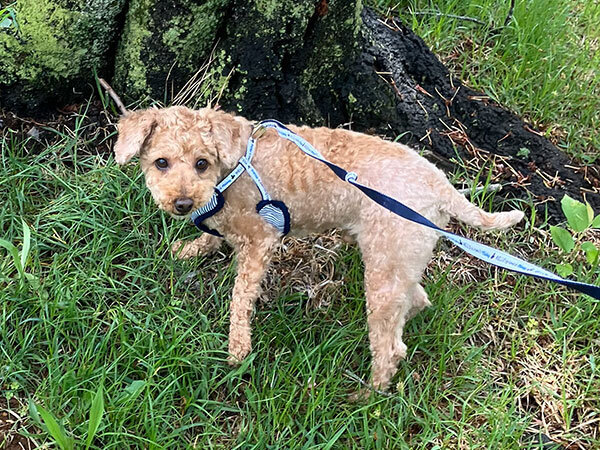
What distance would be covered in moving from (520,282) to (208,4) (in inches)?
92.4

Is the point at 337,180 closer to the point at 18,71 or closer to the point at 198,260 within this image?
the point at 198,260

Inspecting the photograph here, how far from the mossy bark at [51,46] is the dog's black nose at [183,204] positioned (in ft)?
4.33

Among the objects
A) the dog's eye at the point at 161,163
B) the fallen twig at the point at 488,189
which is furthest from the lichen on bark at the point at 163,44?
the fallen twig at the point at 488,189

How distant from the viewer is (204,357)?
271 cm

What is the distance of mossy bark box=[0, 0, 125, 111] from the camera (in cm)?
321

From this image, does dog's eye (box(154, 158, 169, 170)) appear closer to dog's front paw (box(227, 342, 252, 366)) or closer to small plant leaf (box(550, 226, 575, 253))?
dog's front paw (box(227, 342, 252, 366))

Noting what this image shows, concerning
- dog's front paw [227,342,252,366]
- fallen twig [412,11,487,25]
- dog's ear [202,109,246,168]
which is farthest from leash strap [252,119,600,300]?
fallen twig [412,11,487,25]

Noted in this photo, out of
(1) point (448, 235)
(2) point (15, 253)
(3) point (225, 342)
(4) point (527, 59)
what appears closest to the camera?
(1) point (448, 235)

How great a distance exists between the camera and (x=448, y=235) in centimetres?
230

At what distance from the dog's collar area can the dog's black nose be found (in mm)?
171

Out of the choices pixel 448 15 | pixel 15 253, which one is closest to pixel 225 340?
pixel 15 253

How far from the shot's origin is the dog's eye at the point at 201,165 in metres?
2.70

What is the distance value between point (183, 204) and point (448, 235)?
1160mm

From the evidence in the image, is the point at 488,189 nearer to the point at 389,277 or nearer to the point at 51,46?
the point at 389,277
